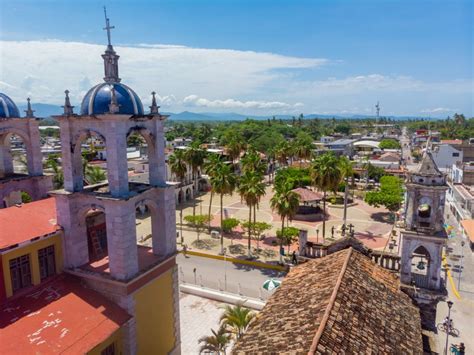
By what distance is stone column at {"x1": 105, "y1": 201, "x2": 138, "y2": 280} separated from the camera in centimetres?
1542

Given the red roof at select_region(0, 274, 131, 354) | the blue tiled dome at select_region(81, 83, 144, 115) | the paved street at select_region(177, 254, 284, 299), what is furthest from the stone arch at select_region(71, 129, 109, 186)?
the paved street at select_region(177, 254, 284, 299)

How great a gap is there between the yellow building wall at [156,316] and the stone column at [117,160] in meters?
Answer: 4.86

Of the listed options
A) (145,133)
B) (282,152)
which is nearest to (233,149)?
(282,152)

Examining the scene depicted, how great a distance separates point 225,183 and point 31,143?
64.2 ft

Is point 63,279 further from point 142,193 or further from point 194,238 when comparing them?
point 194,238

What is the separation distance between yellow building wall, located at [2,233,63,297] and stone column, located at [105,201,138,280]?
8.93 ft

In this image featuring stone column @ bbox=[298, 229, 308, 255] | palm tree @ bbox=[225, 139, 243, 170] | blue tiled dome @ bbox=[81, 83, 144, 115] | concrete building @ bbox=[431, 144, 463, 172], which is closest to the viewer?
blue tiled dome @ bbox=[81, 83, 144, 115]

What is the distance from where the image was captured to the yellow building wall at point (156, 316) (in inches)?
657

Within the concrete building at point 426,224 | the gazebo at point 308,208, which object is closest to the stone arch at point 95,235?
the concrete building at point 426,224

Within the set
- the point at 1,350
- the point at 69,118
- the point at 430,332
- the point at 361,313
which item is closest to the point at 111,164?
the point at 69,118

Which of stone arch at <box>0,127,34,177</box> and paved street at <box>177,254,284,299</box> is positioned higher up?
stone arch at <box>0,127,34,177</box>

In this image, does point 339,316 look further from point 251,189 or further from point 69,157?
point 251,189

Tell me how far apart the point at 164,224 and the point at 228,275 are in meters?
16.2

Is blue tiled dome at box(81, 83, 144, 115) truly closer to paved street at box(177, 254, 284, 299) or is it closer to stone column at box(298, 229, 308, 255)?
stone column at box(298, 229, 308, 255)
